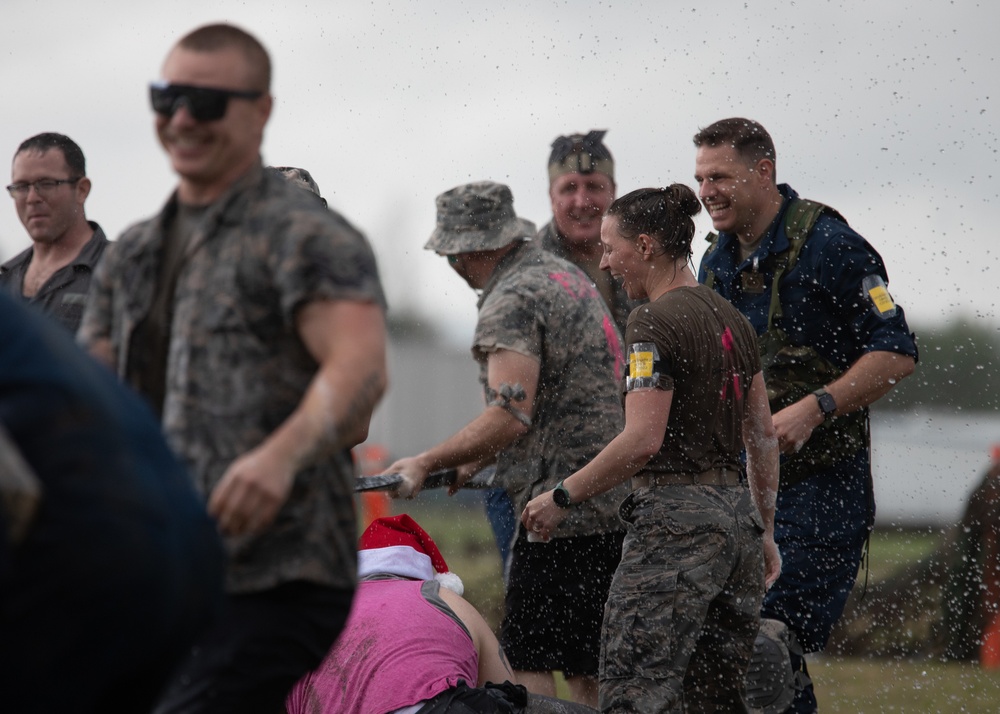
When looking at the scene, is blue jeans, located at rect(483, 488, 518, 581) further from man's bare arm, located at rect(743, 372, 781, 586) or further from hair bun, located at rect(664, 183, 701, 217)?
hair bun, located at rect(664, 183, 701, 217)

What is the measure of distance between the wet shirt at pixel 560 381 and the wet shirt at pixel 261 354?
7.06 ft

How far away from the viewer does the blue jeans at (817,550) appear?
4.77 metres

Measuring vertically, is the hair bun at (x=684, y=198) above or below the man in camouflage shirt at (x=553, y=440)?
above

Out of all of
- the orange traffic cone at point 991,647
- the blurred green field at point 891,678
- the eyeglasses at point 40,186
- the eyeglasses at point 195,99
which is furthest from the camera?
the orange traffic cone at point 991,647

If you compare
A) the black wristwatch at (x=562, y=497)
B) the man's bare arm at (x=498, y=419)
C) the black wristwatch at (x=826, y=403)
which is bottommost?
the black wristwatch at (x=562, y=497)

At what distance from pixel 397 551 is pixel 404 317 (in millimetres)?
35502

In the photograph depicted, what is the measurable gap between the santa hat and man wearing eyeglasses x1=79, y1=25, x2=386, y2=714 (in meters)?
1.60

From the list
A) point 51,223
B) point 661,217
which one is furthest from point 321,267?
point 51,223

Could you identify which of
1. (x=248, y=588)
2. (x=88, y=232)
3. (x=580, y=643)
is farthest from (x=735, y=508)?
(x=88, y=232)

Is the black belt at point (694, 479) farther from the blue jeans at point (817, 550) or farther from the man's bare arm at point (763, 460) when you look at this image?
the blue jeans at point (817, 550)

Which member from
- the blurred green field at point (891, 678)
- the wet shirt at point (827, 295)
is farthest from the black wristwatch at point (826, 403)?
the blurred green field at point (891, 678)

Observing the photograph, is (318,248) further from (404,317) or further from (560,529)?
(404,317)

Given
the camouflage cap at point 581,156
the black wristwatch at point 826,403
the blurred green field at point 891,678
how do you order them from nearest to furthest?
1. the black wristwatch at point 826,403
2. the camouflage cap at point 581,156
3. the blurred green field at point 891,678

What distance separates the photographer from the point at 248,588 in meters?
2.24
